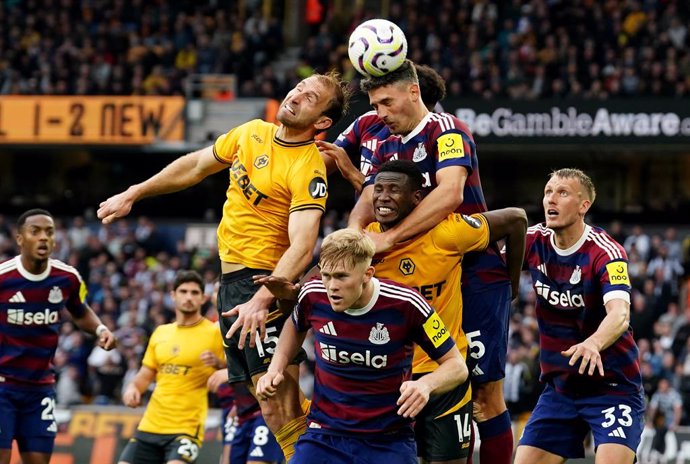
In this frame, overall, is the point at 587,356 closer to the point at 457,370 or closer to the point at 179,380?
the point at 457,370

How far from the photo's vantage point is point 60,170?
32031 millimetres

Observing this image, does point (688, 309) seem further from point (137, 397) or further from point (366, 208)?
point (366, 208)

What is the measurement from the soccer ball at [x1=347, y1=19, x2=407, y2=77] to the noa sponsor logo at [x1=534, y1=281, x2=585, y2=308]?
187 cm

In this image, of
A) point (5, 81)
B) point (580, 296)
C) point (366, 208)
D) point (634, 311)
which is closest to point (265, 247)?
point (366, 208)

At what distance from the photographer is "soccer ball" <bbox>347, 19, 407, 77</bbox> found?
803cm

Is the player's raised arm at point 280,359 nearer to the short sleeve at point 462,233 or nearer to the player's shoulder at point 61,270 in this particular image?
the short sleeve at point 462,233

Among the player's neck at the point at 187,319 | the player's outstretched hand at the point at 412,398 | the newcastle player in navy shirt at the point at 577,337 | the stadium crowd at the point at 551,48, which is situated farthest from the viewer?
the stadium crowd at the point at 551,48

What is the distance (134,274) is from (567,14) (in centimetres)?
1063

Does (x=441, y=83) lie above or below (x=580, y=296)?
above

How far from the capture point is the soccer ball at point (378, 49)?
803 cm

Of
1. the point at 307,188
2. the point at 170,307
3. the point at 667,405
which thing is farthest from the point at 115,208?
the point at 170,307

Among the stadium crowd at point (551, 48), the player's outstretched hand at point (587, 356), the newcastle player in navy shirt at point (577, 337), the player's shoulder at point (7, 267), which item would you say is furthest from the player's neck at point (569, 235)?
the stadium crowd at point (551, 48)

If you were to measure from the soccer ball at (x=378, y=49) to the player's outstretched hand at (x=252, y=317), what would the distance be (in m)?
1.60

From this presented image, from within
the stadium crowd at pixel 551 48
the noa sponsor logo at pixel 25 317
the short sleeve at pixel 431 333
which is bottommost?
the noa sponsor logo at pixel 25 317
